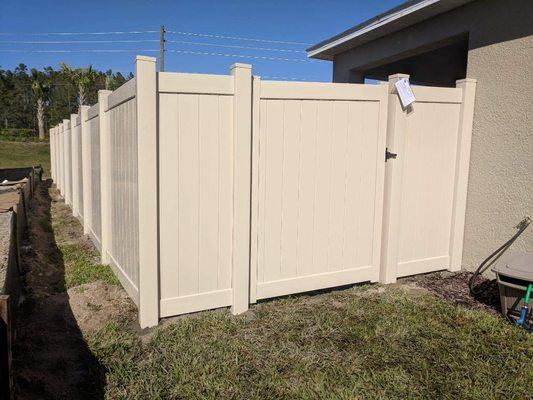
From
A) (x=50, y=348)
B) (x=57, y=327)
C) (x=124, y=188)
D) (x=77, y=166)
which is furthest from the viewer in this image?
(x=77, y=166)

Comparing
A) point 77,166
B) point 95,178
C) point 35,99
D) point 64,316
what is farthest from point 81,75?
point 64,316

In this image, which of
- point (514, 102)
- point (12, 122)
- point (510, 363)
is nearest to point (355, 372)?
point (510, 363)

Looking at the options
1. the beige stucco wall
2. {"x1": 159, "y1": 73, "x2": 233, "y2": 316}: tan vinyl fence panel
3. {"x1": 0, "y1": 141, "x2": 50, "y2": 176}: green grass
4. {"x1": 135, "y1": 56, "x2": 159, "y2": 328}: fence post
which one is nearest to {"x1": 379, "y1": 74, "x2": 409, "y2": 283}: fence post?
the beige stucco wall

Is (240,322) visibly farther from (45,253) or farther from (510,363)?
(45,253)

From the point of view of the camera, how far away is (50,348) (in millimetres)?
3184

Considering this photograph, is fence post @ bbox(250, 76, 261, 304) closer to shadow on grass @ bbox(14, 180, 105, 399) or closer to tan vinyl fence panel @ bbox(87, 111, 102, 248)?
shadow on grass @ bbox(14, 180, 105, 399)

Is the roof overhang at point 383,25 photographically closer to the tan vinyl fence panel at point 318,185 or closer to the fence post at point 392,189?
the fence post at point 392,189

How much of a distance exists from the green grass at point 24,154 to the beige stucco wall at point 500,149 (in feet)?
79.5

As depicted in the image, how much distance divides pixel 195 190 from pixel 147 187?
387 mm

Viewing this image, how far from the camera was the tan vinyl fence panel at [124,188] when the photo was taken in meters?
3.59

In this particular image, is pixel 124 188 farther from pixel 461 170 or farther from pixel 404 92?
pixel 461 170

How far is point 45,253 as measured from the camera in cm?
581

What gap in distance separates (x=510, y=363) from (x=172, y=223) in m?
2.55

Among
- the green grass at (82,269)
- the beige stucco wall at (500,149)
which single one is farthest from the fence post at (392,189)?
the green grass at (82,269)
